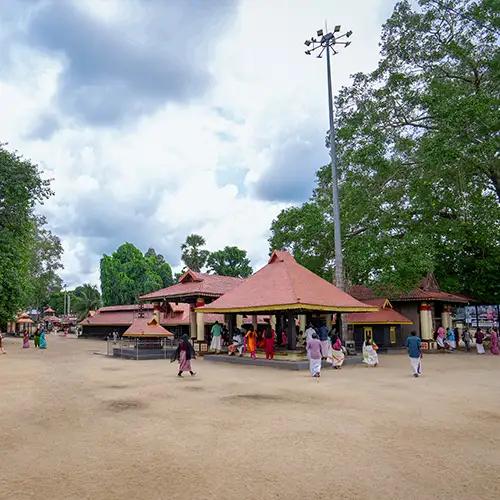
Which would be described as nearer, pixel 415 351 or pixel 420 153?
pixel 415 351

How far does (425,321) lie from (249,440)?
22.6 m

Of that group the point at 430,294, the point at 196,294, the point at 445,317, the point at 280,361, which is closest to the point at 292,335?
the point at 280,361

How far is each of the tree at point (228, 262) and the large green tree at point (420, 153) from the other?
3213cm

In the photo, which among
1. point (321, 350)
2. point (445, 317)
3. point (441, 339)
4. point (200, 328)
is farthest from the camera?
point (445, 317)

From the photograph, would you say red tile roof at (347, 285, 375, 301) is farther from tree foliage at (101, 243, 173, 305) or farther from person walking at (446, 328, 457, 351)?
tree foliage at (101, 243, 173, 305)

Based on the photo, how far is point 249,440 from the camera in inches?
255

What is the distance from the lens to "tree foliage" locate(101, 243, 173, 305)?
53.0m

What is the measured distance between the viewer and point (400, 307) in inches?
1112

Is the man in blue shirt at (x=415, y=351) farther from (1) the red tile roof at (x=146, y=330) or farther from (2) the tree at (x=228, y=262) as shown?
(2) the tree at (x=228, y=262)

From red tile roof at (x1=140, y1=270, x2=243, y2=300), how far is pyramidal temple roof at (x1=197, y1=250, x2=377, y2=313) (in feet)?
16.4

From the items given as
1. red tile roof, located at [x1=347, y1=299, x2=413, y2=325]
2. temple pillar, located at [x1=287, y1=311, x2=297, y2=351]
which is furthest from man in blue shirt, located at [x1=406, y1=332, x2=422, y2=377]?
red tile roof, located at [x1=347, y1=299, x2=413, y2=325]

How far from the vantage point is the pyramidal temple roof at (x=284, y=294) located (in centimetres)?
1744

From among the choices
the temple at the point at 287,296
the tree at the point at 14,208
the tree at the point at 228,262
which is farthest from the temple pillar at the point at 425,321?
the tree at the point at 228,262

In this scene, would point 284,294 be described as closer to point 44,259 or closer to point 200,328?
point 200,328
